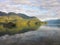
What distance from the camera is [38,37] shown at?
97.7 inches

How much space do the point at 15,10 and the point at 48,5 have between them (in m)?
0.52

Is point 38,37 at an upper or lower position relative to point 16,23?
lower

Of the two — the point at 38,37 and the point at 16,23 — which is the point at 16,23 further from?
the point at 38,37

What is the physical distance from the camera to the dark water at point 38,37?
2.46 metres

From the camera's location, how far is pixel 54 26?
2490mm

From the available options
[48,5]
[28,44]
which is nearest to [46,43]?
[28,44]

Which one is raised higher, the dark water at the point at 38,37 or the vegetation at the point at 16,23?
the vegetation at the point at 16,23

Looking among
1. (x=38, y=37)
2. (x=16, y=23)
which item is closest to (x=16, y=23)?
(x=16, y=23)

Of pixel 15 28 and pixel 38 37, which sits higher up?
pixel 15 28

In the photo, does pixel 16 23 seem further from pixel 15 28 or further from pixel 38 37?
pixel 38 37

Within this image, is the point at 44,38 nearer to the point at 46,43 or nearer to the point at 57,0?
the point at 46,43

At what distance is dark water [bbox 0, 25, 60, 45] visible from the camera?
2.46 metres

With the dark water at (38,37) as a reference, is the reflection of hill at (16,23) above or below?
above

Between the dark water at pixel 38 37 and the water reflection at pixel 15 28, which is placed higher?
the water reflection at pixel 15 28
